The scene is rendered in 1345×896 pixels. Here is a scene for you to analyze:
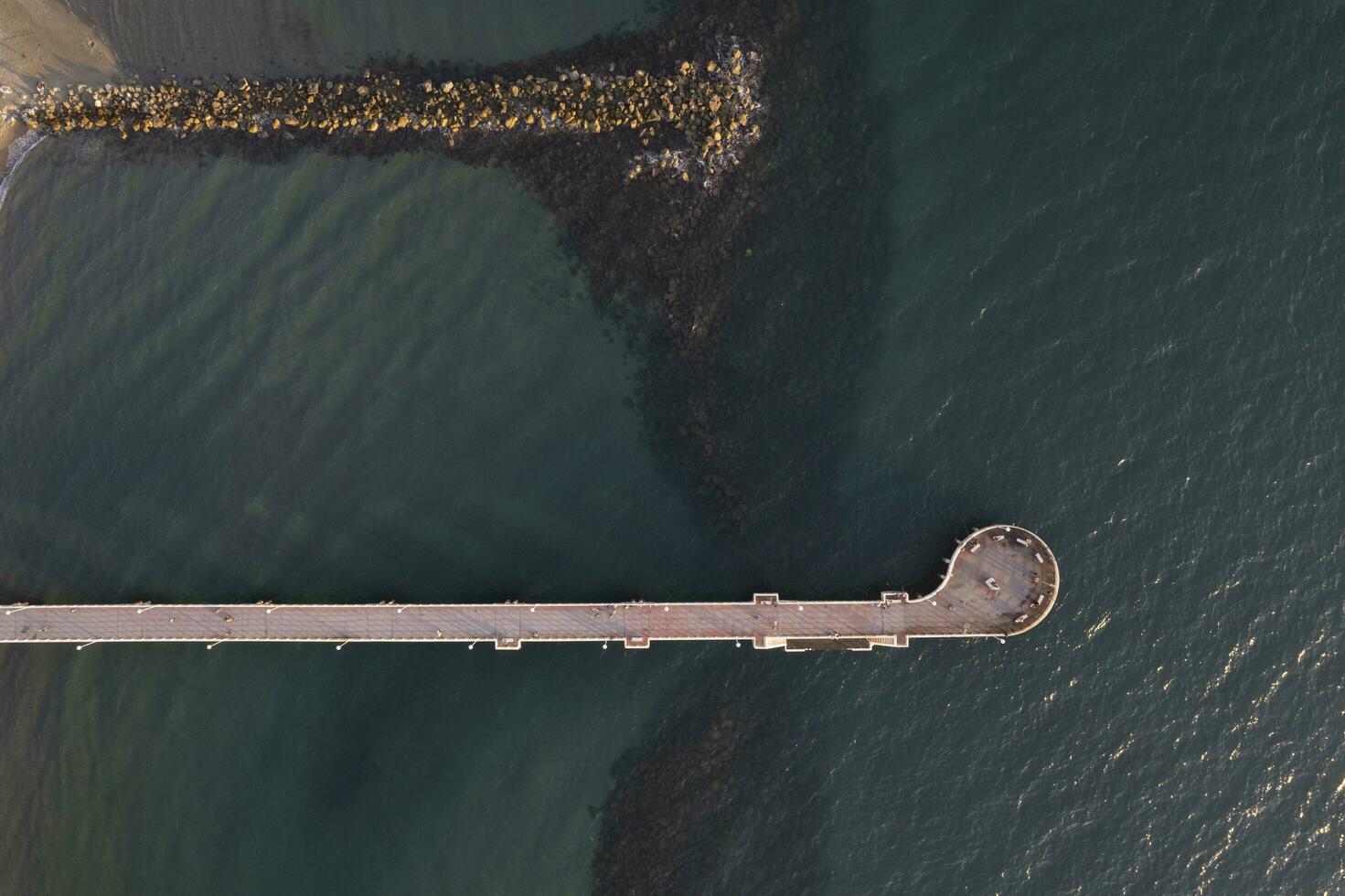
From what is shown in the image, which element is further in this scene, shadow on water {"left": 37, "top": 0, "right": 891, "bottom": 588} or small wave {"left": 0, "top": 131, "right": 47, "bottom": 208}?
small wave {"left": 0, "top": 131, "right": 47, "bottom": 208}

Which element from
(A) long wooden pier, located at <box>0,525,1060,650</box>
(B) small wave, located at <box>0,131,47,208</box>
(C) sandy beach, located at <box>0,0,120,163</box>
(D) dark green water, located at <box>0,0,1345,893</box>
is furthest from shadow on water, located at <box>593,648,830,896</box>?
(C) sandy beach, located at <box>0,0,120,163</box>

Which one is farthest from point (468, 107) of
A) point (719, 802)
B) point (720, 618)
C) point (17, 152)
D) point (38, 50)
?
point (719, 802)

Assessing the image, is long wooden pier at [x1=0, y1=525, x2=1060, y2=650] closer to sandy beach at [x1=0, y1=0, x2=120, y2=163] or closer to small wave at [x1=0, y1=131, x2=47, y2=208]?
small wave at [x1=0, y1=131, x2=47, y2=208]

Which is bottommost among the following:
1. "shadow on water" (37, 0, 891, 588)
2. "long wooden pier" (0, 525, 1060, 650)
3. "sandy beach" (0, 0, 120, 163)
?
"long wooden pier" (0, 525, 1060, 650)

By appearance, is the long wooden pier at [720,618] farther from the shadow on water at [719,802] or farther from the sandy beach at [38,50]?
the sandy beach at [38,50]

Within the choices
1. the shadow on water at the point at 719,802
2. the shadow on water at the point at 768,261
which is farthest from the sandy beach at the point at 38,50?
the shadow on water at the point at 719,802
